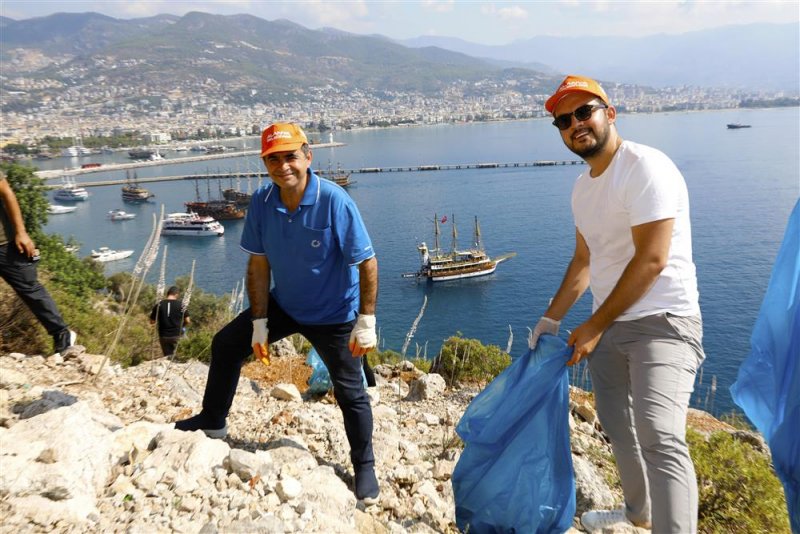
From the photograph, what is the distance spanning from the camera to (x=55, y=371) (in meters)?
3.53

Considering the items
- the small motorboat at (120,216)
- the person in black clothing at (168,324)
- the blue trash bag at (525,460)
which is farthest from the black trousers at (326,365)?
the small motorboat at (120,216)

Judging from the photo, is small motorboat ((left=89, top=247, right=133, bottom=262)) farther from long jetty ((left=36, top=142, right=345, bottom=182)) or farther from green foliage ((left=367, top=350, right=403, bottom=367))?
long jetty ((left=36, top=142, right=345, bottom=182))

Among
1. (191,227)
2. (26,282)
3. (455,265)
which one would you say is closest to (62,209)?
(191,227)

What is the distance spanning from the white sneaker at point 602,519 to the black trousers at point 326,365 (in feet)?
3.14

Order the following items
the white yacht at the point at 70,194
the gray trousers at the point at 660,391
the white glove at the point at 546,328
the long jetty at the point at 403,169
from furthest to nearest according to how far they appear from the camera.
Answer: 1. the long jetty at the point at 403,169
2. the white yacht at the point at 70,194
3. the white glove at the point at 546,328
4. the gray trousers at the point at 660,391

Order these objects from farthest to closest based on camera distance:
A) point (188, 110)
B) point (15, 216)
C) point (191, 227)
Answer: point (188, 110) < point (191, 227) < point (15, 216)

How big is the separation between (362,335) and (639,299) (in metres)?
1.14

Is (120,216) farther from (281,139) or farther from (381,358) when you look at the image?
(281,139)

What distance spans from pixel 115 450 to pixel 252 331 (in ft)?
2.40

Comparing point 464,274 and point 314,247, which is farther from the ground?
point 314,247

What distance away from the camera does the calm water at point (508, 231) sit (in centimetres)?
2517

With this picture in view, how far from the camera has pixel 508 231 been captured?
130 feet

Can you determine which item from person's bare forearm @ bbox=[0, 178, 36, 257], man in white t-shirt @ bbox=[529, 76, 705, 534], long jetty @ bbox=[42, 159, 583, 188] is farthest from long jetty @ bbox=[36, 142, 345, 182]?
man in white t-shirt @ bbox=[529, 76, 705, 534]

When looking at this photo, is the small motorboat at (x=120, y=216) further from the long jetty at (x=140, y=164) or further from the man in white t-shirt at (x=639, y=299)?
the man in white t-shirt at (x=639, y=299)
